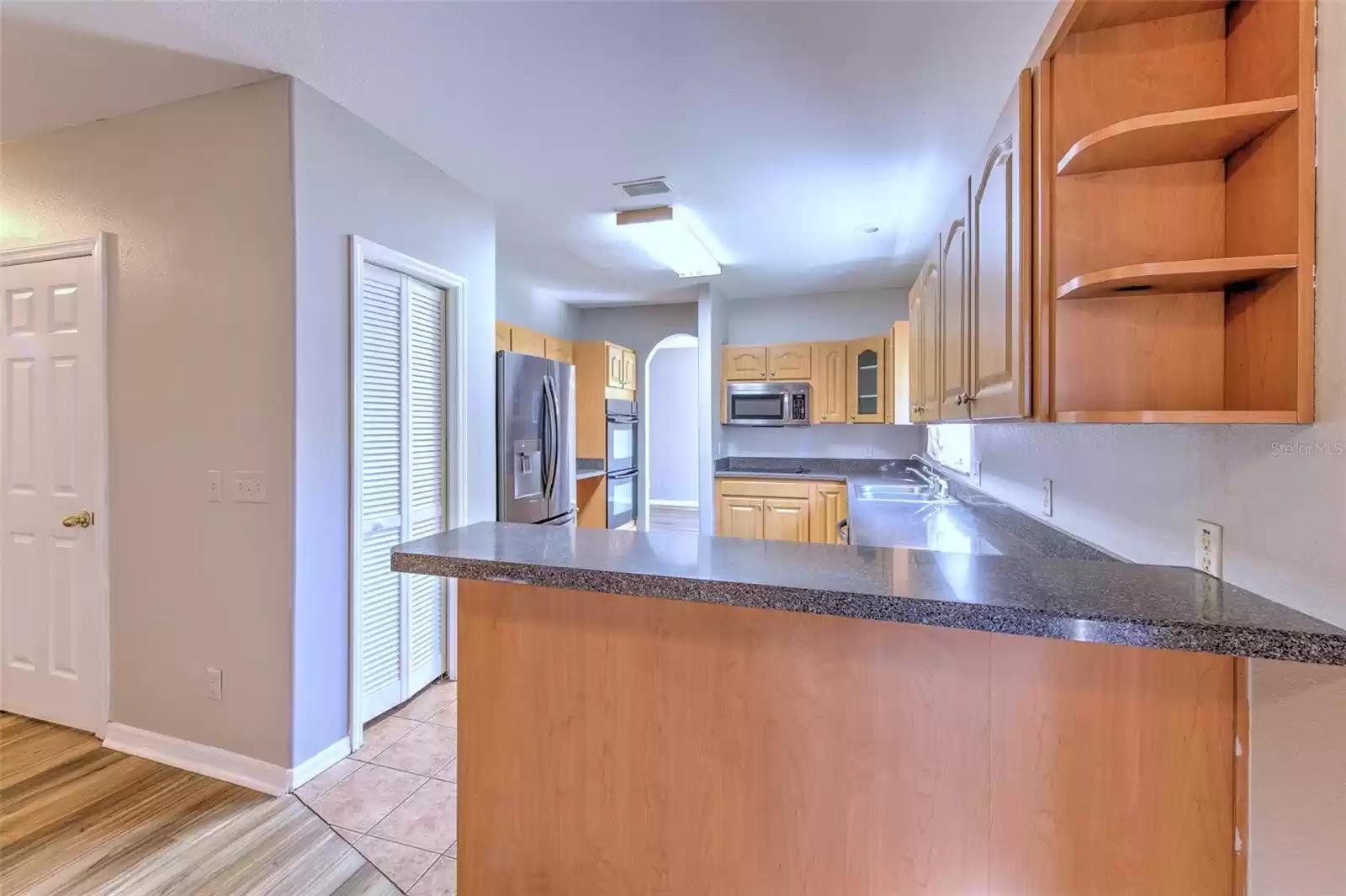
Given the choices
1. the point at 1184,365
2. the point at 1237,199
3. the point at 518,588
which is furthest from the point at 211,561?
the point at 1237,199

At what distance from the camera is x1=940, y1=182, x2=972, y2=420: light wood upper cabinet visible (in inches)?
64.9

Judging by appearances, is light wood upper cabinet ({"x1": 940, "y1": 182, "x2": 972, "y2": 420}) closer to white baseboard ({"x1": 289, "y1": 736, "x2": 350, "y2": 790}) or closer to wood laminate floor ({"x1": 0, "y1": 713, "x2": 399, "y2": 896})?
wood laminate floor ({"x1": 0, "y1": 713, "x2": 399, "y2": 896})

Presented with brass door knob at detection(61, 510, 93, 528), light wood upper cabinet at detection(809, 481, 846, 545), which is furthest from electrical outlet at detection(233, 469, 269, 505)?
light wood upper cabinet at detection(809, 481, 846, 545)

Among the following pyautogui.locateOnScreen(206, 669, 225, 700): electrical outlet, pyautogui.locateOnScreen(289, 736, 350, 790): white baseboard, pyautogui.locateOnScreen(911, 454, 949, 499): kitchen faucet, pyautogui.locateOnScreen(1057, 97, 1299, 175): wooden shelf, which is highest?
pyautogui.locateOnScreen(1057, 97, 1299, 175): wooden shelf

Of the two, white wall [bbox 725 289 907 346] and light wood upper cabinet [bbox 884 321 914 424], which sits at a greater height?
white wall [bbox 725 289 907 346]

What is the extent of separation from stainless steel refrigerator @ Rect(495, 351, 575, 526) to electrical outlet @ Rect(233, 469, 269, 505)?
120cm

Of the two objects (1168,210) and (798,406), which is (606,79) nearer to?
(1168,210)

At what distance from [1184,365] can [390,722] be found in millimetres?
2923

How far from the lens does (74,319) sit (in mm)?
2262

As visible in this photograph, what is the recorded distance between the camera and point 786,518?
475 centimetres

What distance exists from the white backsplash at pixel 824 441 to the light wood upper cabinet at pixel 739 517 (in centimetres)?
55

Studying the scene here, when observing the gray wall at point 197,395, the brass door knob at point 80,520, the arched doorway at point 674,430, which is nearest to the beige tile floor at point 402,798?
the gray wall at point 197,395

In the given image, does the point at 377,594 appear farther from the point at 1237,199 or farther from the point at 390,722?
the point at 1237,199

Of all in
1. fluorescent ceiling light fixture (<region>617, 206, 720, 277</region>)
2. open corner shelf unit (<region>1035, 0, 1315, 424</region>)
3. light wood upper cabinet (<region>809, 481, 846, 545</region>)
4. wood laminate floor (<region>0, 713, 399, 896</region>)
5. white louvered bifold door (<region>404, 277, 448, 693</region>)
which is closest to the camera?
open corner shelf unit (<region>1035, 0, 1315, 424</region>)
